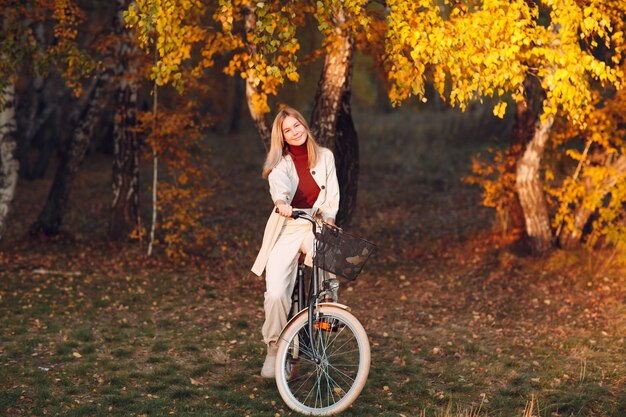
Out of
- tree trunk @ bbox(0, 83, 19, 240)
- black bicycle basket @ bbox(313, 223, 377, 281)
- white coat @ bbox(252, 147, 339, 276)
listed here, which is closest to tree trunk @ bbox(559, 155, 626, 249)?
white coat @ bbox(252, 147, 339, 276)

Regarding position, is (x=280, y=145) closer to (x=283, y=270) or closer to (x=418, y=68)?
(x=283, y=270)

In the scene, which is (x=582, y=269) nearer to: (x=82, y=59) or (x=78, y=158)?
(x=82, y=59)

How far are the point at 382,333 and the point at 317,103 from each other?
2895mm

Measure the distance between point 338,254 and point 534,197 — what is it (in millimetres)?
6788

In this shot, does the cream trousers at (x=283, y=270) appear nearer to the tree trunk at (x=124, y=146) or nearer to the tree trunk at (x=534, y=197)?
the tree trunk at (x=534, y=197)

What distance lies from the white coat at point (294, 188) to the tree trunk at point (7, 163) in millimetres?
7173

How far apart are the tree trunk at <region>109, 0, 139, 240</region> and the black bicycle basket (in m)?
7.56

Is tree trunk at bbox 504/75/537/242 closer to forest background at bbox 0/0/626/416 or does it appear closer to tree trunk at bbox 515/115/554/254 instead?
forest background at bbox 0/0/626/416

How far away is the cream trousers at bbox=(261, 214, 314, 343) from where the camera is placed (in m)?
6.07

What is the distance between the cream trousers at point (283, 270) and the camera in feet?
19.9

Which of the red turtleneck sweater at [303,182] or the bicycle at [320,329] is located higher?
the red turtleneck sweater at [303,182]

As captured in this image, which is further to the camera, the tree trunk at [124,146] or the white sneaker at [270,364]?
the tree trunk at [124,146]

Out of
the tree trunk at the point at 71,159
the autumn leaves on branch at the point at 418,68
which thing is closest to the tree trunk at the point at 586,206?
the autumn leaves on branch at the point at 418,68

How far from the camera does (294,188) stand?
618 cm
